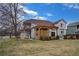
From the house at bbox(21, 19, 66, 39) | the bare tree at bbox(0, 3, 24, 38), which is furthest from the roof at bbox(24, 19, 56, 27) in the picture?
the bare tree at bbox(0, 3, 24, 38)

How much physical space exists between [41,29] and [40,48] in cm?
21

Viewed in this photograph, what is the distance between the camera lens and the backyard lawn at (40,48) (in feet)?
17.9

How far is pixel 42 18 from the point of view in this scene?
17.9 feet

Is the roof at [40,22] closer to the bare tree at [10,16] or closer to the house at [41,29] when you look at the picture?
the house at [41,29]

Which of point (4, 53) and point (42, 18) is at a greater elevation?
point (42, 18)

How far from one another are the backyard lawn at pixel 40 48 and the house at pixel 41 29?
8 centimetres

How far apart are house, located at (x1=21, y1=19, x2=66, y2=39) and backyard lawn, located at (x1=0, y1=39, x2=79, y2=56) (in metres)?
0.08

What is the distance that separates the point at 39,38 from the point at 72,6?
0.50 meters

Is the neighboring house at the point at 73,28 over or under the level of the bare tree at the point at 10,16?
under

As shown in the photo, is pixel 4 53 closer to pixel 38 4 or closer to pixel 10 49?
pixel 10 49

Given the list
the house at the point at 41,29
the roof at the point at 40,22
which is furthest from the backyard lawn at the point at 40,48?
the roof at the point at 40,22

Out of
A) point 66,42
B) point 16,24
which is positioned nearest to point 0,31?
point 16,24

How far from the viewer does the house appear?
5.46 m

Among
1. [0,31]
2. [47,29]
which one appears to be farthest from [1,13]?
[47,29]
